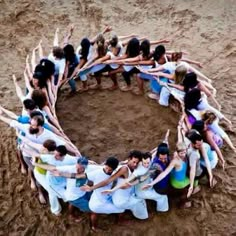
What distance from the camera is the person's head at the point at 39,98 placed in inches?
249

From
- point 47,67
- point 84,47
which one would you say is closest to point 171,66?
point 84,47

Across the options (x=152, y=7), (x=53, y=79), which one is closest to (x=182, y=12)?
(x=152, y=7)

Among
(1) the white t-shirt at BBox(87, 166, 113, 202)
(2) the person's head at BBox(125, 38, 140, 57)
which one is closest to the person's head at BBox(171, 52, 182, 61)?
(2) the person's head at BBox(125, 38, 140, 57)

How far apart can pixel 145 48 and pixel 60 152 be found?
2187 mm

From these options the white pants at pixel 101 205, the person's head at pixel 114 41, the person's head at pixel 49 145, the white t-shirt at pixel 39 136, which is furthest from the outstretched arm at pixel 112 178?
the person's head at pixel 114 41

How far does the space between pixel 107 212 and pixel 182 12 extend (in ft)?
14.6

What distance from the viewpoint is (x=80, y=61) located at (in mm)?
7312

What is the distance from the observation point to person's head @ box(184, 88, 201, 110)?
6363 millimetres

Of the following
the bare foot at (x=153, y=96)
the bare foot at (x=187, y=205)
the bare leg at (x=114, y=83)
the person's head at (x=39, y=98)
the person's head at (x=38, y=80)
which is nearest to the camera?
the bare foot at (x=187, y=205)

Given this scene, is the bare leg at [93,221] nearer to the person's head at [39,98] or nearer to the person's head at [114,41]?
the person's head at [39,98]

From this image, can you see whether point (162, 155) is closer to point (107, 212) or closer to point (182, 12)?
point (107, 212)

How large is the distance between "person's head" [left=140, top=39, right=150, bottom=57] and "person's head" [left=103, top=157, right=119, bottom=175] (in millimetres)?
2119

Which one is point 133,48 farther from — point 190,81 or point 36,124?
point 36,124

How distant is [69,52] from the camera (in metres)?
7.12
